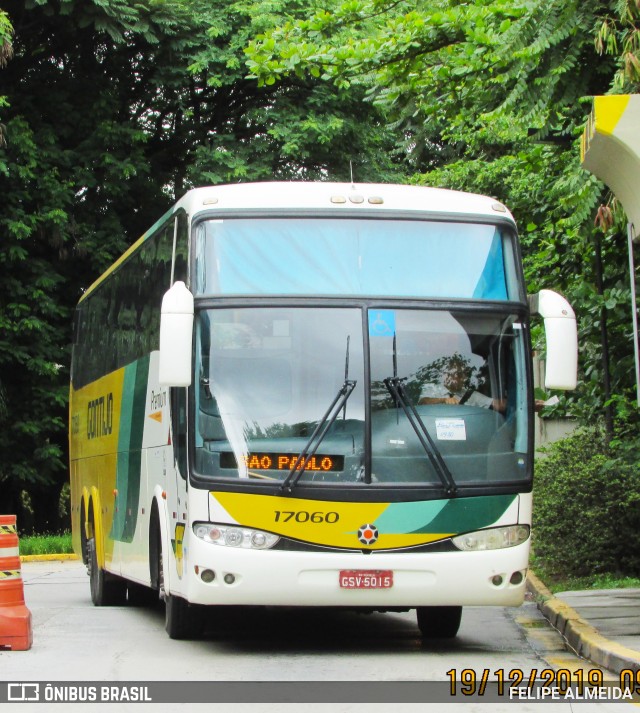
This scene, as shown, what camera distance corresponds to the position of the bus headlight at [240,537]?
31.9ft

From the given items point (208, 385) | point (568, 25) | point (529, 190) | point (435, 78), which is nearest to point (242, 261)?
point (208, 385)

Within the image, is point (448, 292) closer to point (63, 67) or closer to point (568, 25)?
point (568, 25)

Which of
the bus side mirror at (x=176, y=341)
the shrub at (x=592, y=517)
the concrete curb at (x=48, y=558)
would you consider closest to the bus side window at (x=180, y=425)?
the bus side mirror at (x=176, y=341)

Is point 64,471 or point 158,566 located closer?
point 158,566

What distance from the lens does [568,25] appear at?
11.5 metres

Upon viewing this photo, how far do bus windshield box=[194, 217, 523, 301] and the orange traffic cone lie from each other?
2620 mm

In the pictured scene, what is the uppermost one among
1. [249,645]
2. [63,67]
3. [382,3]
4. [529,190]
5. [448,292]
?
[63,67]

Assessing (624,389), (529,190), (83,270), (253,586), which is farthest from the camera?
(83,270)

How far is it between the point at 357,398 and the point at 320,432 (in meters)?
0.39

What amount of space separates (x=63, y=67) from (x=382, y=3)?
1311 cm

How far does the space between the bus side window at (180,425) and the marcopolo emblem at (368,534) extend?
1435 mm

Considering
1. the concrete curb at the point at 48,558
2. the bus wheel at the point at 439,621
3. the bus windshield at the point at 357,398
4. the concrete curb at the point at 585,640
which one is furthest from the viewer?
the concrete curb at the point at 48,558

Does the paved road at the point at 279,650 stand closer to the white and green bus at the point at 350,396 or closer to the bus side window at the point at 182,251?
the white and green bus at the point at 350,396

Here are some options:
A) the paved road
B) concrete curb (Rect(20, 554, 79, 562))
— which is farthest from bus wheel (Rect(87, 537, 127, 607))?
concrete curb (Rect(20, 554, 79, 562))
